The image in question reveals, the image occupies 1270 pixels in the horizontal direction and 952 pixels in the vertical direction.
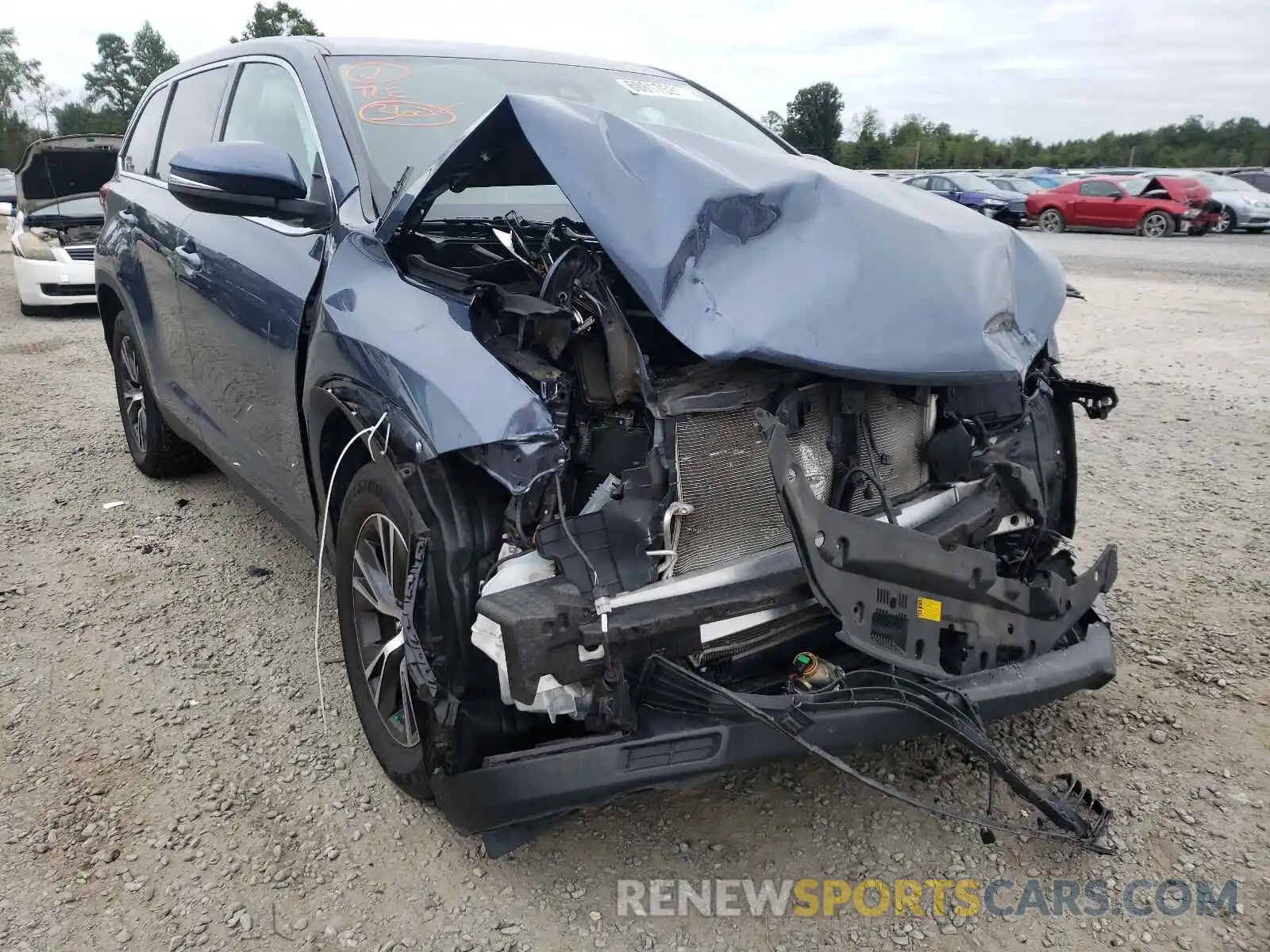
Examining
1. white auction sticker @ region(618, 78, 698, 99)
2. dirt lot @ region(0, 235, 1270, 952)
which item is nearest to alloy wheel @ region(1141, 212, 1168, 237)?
dirt lot @ region(0, 235, 1270, 952)

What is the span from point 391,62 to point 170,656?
85.1 inches

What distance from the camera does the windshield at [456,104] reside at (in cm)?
289

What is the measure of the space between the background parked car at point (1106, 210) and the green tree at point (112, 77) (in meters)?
67.6

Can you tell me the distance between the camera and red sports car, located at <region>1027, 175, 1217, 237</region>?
20078 mm

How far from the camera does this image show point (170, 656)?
3299mm

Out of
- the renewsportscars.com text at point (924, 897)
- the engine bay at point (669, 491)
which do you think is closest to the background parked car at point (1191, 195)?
the engine bay at point (669, 491)

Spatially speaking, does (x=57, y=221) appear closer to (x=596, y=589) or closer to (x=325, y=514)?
(x=325, y=514)

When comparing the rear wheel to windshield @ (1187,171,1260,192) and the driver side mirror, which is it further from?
the driver side mirror

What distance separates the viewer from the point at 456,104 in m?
3.12

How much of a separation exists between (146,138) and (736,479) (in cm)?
400

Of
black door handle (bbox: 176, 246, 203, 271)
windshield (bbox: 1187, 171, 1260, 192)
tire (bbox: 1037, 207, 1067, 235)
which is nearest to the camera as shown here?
black door handle (bbox: 176, 246, 203, 271)

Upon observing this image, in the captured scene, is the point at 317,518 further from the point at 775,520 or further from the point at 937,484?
the point at 937,484

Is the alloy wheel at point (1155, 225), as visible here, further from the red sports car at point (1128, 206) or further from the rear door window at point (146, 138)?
the rear door window at point (146, 138)

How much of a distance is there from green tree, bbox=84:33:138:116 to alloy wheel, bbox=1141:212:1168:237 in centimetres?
6992
